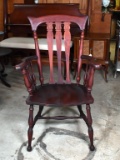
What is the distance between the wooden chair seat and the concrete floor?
0.40 meters

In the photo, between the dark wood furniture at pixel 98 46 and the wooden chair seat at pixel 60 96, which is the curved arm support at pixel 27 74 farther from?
the dark wood furniture at pixel 98 46

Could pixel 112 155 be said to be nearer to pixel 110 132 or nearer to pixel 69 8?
pixel 110 132

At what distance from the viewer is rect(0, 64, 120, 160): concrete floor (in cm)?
165

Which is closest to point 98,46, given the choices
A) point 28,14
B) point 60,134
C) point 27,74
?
point 28,14

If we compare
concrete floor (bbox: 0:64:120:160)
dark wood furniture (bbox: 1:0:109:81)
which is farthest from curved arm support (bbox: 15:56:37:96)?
dark wood furniture (bbox: 1:0:109:81)

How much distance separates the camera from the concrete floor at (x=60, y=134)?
1646 mm

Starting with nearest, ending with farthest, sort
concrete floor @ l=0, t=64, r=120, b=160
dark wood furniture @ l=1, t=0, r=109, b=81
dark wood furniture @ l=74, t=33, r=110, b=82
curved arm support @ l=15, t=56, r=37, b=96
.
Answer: curved arm support @ l=15, t=56, r=37, b=96 → concrete floor @ l=0, t=64, r=120, b=160 → dark wood furniture @ l=74, t=33, r=110, b=82 → dark wood furniture @ l=1, t=0, r=109, b=81

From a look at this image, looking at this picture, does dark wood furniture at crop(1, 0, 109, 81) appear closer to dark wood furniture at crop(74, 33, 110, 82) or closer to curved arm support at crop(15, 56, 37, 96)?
dark wood furniture at crop(74, 33, 110, 82)

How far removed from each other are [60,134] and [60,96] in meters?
0.42

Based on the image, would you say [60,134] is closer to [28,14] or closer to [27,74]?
[27,74]

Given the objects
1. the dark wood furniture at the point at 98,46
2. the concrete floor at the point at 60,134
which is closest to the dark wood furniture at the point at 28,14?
the dark wood furniture at the point at 98,46

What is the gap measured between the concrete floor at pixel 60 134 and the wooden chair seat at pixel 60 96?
0.40 meters

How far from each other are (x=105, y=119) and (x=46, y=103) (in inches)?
32.2

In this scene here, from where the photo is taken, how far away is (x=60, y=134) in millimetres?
1882
